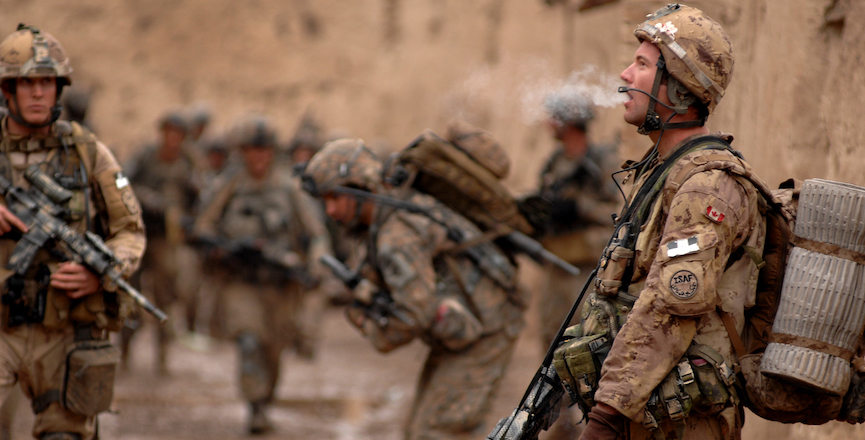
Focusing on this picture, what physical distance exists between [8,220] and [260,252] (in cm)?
330

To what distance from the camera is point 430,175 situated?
4.97 metres

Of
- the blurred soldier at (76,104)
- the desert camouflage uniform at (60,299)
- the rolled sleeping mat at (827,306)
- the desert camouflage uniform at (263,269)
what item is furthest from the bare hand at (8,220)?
the blurred soldier at (76,104)

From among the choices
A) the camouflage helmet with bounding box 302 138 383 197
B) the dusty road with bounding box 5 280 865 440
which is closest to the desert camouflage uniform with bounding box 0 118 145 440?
the camouflage helmet with bounding box 302 138 383 197

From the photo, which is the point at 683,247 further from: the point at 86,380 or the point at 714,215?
the point at 86,380

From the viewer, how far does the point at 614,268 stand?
2.91m

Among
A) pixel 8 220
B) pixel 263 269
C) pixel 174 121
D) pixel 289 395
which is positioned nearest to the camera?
pixel 8 220

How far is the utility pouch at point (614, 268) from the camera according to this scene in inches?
114

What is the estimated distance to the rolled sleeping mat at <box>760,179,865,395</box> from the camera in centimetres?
268

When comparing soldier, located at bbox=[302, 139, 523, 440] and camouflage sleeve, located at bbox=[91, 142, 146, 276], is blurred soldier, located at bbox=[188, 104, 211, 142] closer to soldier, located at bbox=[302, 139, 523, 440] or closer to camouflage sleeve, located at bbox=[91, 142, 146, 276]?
soldier, located at bbox=[302, 139, 523, 440]

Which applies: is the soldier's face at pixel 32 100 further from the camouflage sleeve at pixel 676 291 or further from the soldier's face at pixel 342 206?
the camouflage sleeve at pixel 676 291

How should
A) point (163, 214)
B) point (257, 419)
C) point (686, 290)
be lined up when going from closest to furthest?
1. point (686, 290)
2. point (257, 419)
3. point (163, 214)

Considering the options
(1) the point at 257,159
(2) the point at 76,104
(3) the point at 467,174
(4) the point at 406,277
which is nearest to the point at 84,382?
(4) the point at 406,277

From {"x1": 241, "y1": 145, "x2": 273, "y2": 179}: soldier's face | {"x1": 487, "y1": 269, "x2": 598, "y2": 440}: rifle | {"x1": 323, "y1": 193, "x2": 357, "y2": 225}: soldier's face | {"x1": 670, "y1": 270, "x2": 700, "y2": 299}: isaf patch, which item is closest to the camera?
{"x1": 670, "y1": 270, "x2": 700, "y2": 299}: isaf patch

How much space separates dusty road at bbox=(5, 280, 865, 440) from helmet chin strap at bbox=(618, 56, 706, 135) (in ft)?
7.93
